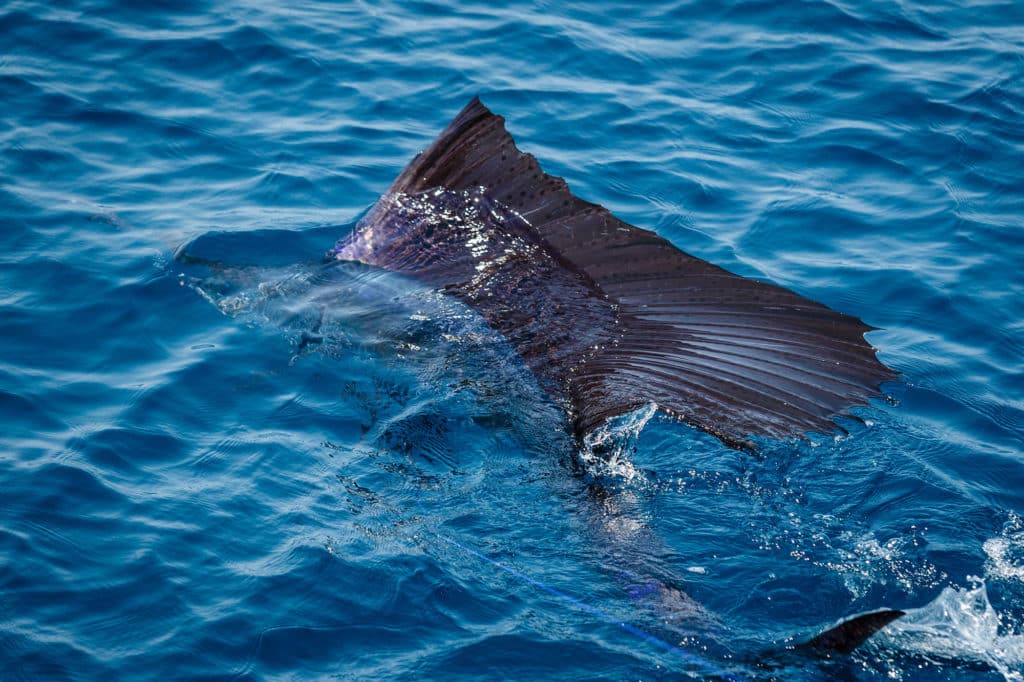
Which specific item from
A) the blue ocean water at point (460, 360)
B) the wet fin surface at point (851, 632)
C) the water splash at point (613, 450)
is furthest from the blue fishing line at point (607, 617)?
the water splash at point (613, 450)

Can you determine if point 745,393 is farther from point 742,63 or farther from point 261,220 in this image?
point 742,63

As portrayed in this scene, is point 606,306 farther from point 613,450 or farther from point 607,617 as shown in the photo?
point 607,617

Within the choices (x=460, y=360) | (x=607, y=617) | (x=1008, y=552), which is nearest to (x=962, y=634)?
(x=1008, y=552)

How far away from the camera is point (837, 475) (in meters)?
5.00

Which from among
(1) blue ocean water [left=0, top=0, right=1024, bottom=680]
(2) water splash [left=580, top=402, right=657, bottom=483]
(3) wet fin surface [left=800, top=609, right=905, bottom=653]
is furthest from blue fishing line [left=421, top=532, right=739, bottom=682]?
(2) water splash [left=580, top=402, right=657, bottom=483]

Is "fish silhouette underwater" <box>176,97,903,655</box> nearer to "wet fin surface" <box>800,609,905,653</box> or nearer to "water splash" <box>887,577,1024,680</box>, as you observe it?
"wet fin surface" <box>800,609,905,653</box>

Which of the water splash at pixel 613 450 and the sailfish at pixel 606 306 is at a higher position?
the sailfish at pixel 606 306

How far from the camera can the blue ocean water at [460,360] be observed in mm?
4176

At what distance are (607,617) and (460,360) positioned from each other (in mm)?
1800

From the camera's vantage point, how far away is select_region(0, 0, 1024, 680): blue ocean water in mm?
4176

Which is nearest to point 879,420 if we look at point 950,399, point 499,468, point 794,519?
point 950,399

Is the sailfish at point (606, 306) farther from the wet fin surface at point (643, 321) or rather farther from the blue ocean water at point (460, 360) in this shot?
the blue ocean water at point (460, 360)

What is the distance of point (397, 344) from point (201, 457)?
1.16m

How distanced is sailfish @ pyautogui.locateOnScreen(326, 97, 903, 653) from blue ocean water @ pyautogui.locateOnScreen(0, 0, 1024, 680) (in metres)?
0.23
